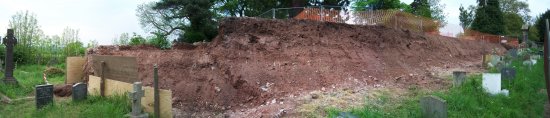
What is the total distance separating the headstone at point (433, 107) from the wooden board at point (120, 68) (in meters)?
5.06

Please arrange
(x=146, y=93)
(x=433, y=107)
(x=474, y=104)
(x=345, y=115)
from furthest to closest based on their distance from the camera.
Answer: (x=146, y=93), (x=474, y=104), (x=345, y=115), (x=433, y=107)

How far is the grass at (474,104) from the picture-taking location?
6707 mm

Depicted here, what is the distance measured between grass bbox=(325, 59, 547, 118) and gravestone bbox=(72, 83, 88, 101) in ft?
15.8

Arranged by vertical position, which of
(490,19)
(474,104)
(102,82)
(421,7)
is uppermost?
(421,7)

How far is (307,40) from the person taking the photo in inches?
457

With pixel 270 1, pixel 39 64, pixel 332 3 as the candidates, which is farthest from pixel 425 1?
pixel 39 64

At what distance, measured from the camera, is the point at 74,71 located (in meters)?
12.1

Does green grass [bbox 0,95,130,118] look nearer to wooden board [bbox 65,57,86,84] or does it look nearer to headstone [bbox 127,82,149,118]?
headstone [bbox 127,82,149,118]

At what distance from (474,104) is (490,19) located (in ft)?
120

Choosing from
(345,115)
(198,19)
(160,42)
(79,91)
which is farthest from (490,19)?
(79,91)

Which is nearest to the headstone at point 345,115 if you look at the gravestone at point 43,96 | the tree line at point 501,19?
the gravestone at point 43,96

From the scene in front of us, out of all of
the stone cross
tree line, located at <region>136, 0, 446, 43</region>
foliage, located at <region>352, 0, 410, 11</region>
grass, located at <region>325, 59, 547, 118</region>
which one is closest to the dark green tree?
foliage, located at <region>352, 0, 410, 11</region>

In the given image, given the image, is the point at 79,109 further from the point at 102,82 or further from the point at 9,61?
the point at 9,61

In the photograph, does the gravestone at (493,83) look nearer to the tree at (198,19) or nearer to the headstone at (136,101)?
the headstone at (136,101)
